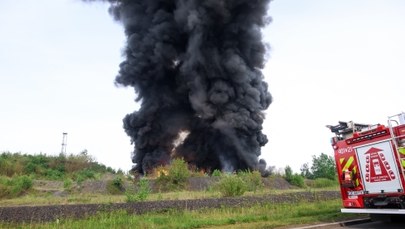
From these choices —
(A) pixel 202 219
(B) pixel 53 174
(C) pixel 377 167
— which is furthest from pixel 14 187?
(C) pixel 377 167

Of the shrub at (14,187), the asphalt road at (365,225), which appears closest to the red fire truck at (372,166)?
the asphalt road at (365,225)

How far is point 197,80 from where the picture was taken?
4003cm

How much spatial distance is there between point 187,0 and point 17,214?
114 ft

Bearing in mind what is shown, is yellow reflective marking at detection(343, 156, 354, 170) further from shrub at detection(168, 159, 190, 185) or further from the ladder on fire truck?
shrub at detection(168, 159, 190, 185)

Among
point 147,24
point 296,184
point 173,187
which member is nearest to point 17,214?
point 173,187

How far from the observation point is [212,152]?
42.5 m

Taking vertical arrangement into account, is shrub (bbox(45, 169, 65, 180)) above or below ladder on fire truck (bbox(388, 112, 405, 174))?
above

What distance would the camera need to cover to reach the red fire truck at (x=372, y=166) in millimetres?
7520

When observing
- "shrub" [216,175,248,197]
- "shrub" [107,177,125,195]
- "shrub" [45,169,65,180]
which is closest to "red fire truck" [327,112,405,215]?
"shrub" [216,175,248,197]

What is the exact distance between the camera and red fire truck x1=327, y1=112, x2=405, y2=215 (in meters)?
7.52

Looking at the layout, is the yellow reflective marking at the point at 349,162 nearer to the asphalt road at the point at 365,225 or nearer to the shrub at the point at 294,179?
the asphalt road at the point at 365,225

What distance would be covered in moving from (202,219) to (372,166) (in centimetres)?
514

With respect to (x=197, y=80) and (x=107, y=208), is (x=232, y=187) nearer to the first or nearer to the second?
(x=107, y=208)

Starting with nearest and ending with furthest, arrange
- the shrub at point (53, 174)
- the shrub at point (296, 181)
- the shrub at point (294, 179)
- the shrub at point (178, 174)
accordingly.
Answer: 1. the shrub at point (178, 174)
2. the shrub at point (296, 181)
3. the shrub at point (294, 179)
4. the shrub at point (53, 174)
